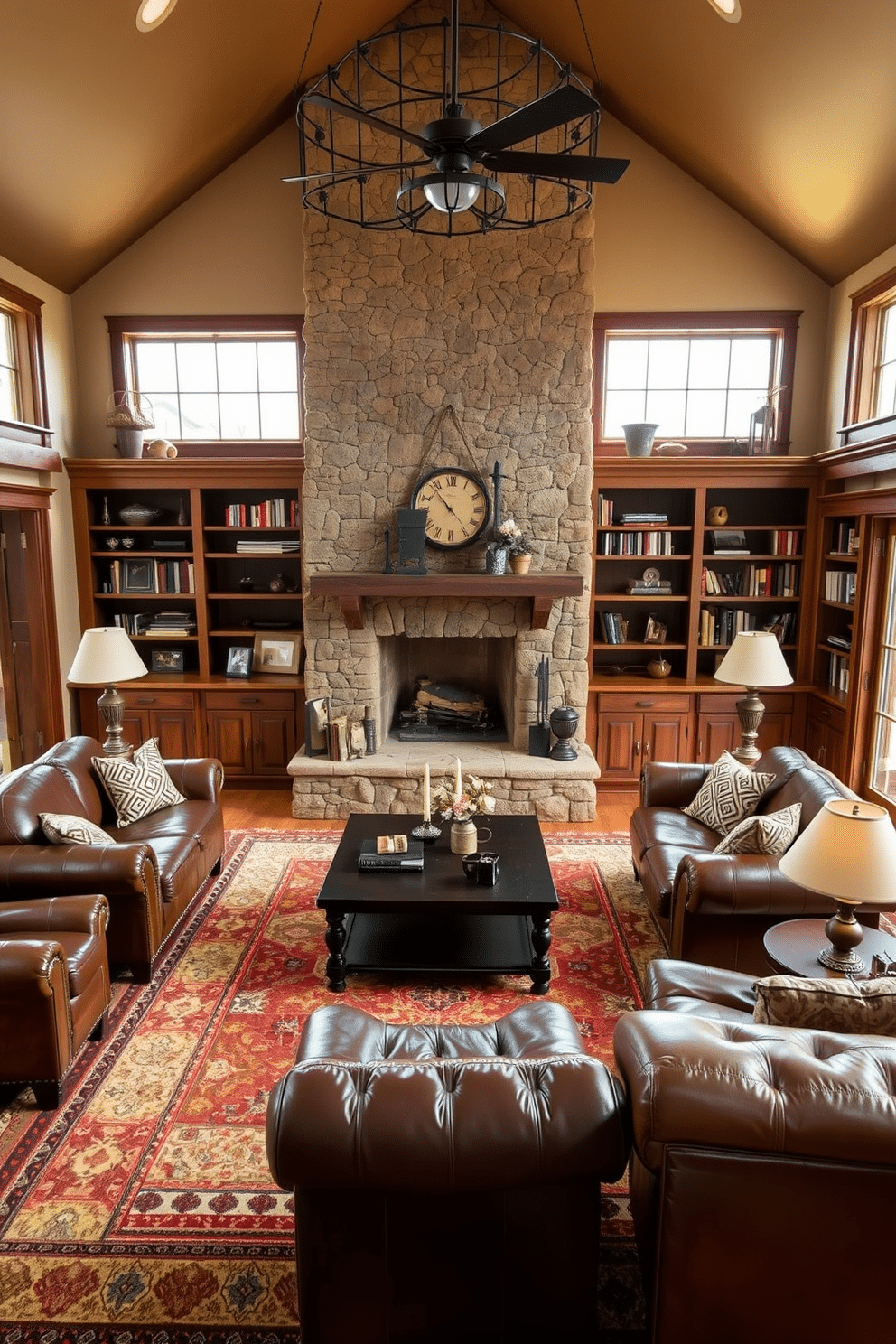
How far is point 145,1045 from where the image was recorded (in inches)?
142

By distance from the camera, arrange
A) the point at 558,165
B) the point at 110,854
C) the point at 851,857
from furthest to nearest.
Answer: the point at 110,854 < the point at 558,165 < the point at 851,857

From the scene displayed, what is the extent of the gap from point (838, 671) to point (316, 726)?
3773 mm

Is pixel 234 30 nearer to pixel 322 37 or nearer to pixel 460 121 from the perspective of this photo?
pixel 322 37

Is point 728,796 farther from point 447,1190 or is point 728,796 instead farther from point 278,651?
point 278,651

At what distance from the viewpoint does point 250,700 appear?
681 centimetres

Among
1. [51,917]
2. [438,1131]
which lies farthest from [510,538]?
[438,1131]

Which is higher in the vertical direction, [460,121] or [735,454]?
[460,121]

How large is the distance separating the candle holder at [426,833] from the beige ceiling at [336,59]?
13.5 feet

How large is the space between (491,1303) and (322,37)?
665 cm

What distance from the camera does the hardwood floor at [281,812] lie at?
6.12m

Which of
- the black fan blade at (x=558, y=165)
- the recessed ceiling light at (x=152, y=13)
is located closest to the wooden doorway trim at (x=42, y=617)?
the recessed ceiling light at (x=152, y=13)

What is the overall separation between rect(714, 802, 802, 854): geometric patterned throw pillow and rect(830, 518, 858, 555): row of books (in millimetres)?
2914

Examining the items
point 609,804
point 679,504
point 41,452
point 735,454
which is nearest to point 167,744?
point 41,452

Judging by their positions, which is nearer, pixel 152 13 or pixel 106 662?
pixel 152 13
